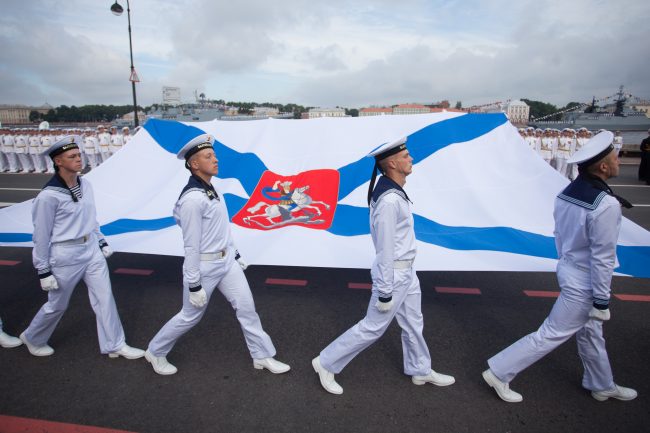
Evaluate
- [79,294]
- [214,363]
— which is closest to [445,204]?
[214,363]

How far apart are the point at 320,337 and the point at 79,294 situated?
3.10 m

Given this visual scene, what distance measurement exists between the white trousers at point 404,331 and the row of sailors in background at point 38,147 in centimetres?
1581

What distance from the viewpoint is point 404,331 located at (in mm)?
2900

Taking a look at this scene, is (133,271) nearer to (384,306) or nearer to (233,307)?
(233,307)

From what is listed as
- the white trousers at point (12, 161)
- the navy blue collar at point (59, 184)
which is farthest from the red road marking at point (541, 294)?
the white trousers at point (12, 161)

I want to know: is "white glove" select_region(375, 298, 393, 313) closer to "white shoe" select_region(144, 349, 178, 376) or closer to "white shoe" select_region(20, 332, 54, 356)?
"white shoe" select_region(144, 349, 178, 376)

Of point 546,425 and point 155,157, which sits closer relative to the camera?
point 546,425

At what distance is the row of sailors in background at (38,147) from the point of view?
1548 centimetres

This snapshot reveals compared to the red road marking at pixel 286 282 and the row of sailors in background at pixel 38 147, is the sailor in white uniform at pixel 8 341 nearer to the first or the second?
the red road marking at pixel 286 282

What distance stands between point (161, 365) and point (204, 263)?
100 centimetres

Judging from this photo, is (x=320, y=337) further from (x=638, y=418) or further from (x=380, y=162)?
(x=638, y=418)

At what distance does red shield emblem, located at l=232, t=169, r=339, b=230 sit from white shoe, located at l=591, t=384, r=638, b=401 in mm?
2916

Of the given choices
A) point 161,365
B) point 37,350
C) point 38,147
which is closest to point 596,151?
point 161,365

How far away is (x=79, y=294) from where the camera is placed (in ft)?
15.4
